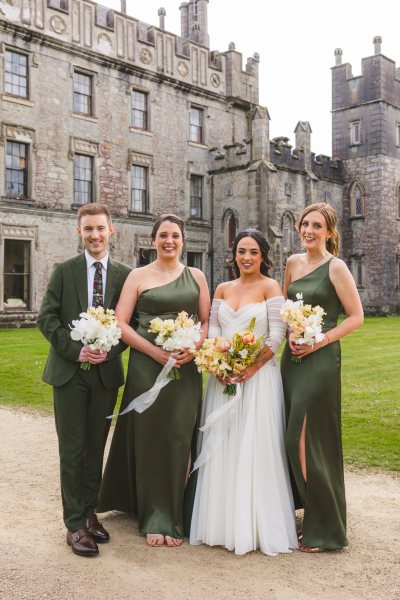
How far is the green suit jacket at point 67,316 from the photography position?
4.73 meters

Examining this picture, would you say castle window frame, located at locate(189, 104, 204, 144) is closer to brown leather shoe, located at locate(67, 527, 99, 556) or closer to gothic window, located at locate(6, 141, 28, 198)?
gothic window, located at locate(6, 141, 28, 198)

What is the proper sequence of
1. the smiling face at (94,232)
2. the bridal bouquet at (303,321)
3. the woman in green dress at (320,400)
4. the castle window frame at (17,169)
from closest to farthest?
the bridal bouquet at (303,321) < the woman in green dress at (320,400) < the smiling face at (94,232) < the castle window frame at (17,169)

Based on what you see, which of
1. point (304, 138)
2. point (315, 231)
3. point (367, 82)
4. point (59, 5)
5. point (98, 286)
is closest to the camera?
point (98, 286)

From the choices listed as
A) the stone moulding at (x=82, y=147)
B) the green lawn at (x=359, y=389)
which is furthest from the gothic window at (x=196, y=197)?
the green lawn at (x=359, y=389)

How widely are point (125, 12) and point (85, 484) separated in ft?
85.7

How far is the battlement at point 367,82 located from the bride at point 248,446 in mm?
30488

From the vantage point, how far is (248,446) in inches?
188

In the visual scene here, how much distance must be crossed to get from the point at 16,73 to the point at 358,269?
1935 cm

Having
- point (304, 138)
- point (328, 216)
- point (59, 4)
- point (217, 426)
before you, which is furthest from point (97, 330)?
point (304, 138)

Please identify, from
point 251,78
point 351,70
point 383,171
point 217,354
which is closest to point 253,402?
point 217,354

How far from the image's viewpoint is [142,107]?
85.9 ft

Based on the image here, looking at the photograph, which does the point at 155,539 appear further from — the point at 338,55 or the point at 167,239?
the point at 338,55

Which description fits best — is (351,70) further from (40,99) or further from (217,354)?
(217,354)

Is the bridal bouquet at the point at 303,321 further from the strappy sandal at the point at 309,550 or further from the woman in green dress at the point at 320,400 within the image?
the strappy sandal at the point at 309,550
